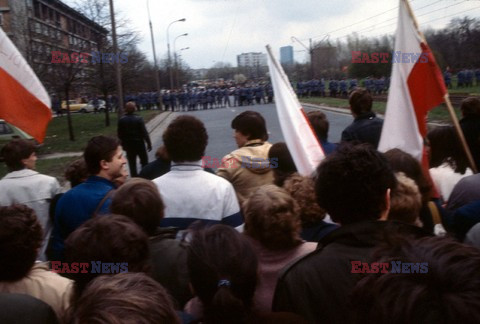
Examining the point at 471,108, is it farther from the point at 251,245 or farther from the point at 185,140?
the point at 251,245

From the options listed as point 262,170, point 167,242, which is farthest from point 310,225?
point 262,170

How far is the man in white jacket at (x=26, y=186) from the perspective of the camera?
4.23 meters

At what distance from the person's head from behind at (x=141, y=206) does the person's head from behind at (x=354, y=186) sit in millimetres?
993

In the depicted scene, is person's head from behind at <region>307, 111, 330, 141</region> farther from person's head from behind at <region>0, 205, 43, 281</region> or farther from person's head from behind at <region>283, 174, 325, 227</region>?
person's head from behind at <region>0, 205, 43, 281</region>

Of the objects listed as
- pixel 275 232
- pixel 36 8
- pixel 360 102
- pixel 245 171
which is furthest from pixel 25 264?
pixel 36 8

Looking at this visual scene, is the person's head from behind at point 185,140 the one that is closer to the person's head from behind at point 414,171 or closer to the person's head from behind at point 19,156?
the person's head from behind at point 19,156

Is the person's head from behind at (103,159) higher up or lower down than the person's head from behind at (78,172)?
higher up

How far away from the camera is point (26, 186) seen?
425cm

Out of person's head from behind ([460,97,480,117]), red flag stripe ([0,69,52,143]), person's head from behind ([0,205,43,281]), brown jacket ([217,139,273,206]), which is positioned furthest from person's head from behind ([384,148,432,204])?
red flag stripe ([0,69,52,143])

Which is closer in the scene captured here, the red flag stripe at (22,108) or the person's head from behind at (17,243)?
the person's head from behind at (17,243)

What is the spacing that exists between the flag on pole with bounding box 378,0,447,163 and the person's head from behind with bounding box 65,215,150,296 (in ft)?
8.44

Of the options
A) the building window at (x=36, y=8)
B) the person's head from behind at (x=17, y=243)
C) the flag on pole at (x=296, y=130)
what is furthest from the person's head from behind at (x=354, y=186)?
the building window at (x=36, y=8)

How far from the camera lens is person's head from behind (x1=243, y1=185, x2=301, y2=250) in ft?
8.34

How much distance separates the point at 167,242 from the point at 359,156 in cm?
111
